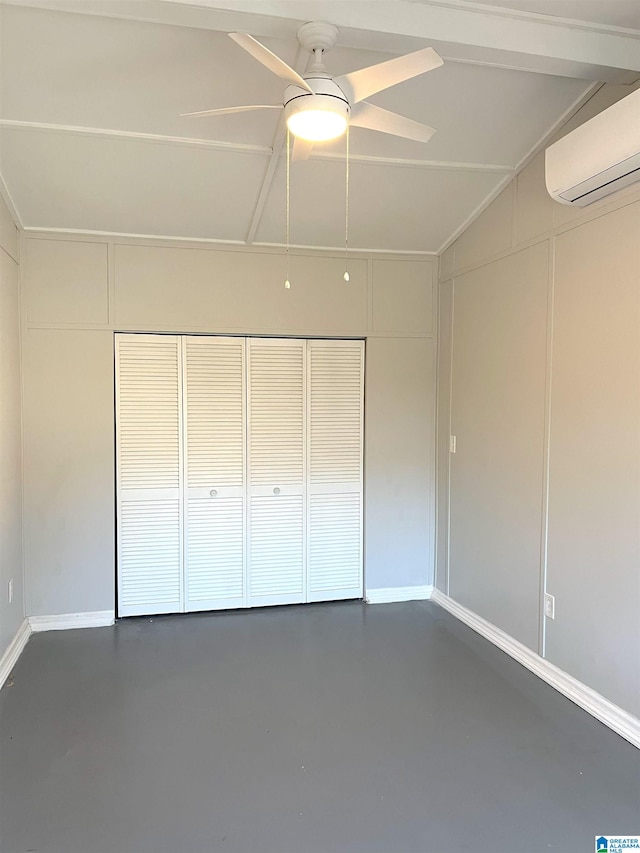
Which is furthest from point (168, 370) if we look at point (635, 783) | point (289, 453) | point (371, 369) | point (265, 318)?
point (635, 783)

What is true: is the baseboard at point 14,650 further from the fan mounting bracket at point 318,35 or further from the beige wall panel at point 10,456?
the fan mounting bracket at point 318,35

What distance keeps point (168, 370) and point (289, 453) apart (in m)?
1.05

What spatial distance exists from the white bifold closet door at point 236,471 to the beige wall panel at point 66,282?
296mm

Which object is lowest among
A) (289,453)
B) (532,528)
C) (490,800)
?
(490,800)

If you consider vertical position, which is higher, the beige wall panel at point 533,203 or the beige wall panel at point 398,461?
the beige wall panel at point 533,203

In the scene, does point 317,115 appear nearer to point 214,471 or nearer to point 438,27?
point 438,27

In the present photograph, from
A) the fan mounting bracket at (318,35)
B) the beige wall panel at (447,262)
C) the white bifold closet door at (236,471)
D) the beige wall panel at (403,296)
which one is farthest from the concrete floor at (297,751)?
the fan mounting bracket at (318,35)

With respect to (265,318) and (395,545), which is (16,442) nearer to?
(265,318)

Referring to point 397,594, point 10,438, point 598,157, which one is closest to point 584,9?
point 598,157

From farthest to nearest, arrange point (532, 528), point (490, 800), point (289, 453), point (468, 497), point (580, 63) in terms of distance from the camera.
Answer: point (289, 453), point (468, 497), point (532, 528), point (580, 63), point (490, 800)

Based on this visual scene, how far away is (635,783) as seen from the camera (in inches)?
90.0

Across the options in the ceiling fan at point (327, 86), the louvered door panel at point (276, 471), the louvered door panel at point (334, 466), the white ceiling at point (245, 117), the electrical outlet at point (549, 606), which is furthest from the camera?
the louvered door panel at point (334, 466)

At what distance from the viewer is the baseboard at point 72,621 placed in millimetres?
3809

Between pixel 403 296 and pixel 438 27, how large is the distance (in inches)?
87.2
